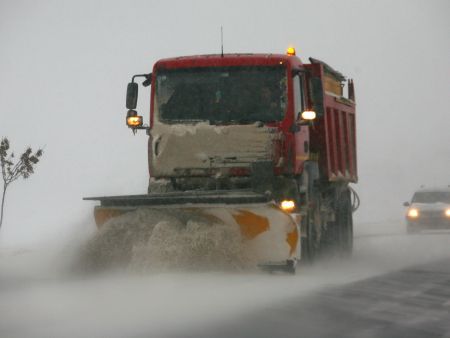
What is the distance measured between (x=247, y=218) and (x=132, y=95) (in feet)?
9.29

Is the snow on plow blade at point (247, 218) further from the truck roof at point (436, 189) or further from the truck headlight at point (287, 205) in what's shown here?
the truck roof at point (436, 189)

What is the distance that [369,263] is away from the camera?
63.2 ft

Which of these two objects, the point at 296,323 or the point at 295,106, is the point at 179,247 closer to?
the point at 295,106

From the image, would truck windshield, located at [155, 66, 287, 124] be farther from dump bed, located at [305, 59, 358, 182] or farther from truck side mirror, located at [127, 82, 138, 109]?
dump bed, located at [305, 59, 358, 182]

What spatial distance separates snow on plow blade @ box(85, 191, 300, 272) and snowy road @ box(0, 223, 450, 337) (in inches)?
13.0

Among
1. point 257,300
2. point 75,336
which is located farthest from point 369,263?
point 75,336

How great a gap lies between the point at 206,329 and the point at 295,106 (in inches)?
255

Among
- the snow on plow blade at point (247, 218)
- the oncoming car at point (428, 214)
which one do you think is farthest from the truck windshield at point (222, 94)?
the oncoming car at point (428, 214)

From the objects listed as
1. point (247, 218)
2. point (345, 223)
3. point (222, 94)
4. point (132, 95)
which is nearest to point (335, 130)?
point (345, 223)

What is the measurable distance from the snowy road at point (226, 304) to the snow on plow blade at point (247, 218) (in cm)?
33

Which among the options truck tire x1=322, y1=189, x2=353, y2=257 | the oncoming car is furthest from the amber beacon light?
the oncoming car

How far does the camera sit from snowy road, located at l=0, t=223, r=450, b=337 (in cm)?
910

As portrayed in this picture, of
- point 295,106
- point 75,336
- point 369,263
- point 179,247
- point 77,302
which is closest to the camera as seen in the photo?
point 75,336

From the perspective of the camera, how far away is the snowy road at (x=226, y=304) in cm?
910
